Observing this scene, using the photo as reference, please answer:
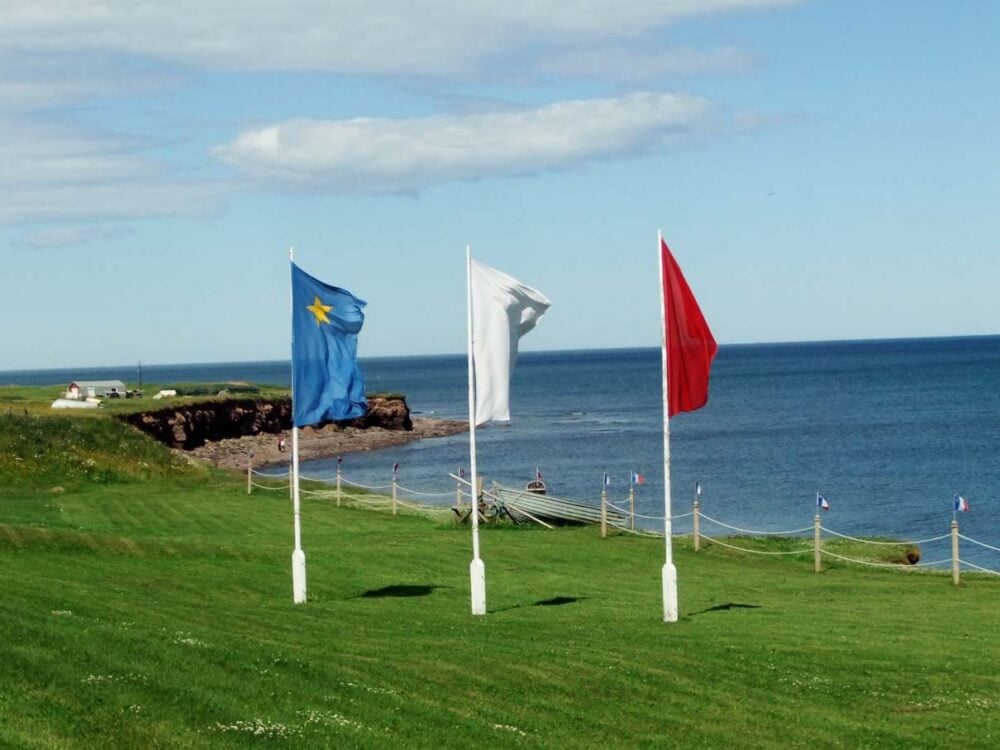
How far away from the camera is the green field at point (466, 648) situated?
519 inches

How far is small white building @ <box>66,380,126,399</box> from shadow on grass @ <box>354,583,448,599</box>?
82466mm

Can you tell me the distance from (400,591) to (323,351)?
16.6ft

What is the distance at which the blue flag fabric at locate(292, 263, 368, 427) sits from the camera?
23188 mm

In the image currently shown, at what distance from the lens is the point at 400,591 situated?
25672mm

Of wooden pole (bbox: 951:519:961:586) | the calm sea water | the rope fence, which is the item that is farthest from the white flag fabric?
the calm sea water

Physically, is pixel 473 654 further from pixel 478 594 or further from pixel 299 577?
pixel 299 577

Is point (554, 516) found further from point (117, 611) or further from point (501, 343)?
point (117, 611)

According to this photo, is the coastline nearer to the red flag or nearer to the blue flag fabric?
the blue flag fabric

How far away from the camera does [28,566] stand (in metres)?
25.2

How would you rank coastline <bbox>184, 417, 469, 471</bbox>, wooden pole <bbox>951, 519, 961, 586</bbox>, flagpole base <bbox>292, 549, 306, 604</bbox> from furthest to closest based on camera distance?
coastline <bbox>184, 417, 469, 471</bbox>, wooden pole <bbox>951, 519, 961, 586</bbox>, flagpole base <bbox>292, 549, 306, 604</bbox>

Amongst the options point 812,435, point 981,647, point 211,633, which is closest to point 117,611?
point 211,633

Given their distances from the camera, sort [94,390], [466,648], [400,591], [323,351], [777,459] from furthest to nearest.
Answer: [94,390] < [777,459] < [400,591] < [323,351] < [466,648]

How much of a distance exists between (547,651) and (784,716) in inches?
145

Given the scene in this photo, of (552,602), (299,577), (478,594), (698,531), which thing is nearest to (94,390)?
(698,531)
